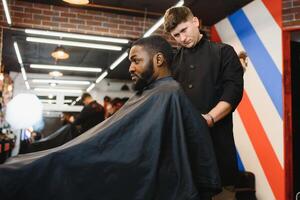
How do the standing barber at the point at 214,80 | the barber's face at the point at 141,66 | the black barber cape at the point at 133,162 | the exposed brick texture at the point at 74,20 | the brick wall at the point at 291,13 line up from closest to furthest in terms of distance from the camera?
the black barber cape at the point at 133,162 < the barber's face at the point at 141,66 < the standing barber at the point at 214,80 < the brick wall at the point at 291,13 < the exposed brick texture at the point at 74,20

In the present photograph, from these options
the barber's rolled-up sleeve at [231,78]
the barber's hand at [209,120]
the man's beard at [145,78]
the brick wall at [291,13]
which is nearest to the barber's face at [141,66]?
the man's beard at [145,78]

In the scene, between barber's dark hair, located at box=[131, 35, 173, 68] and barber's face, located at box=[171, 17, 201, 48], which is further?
barber's face, located at box=[171, 17, 201, 48]

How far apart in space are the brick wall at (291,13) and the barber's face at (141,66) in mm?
3085

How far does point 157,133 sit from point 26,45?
7.10 m

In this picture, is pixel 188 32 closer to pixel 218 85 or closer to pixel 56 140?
pixel 218 85

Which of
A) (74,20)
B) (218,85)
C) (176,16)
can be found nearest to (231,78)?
(218,85)

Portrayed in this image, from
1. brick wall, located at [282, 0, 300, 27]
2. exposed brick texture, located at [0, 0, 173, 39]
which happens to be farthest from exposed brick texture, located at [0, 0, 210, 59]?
brick wall, located at [282, 0, 300, 27]

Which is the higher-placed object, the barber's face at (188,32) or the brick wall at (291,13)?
the brick wall at (291,13)

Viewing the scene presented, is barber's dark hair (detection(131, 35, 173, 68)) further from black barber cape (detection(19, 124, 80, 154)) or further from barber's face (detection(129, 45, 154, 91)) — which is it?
black barber cape (detection(19, 124, 80, 154))

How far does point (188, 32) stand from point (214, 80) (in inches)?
12.3

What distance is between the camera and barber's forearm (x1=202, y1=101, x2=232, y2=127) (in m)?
1.62

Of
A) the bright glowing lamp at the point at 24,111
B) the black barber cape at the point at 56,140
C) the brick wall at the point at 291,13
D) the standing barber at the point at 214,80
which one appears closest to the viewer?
the standing barber at the point at 214,80

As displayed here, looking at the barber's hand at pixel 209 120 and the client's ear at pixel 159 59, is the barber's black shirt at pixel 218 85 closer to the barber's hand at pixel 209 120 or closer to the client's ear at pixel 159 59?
the barber's hand at pixel 209 120

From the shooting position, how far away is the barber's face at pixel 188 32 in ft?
6.00
